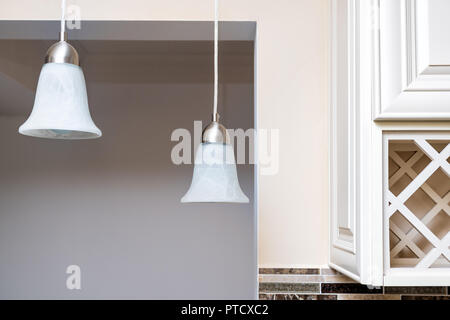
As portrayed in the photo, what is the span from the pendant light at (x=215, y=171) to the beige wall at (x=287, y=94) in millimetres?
195

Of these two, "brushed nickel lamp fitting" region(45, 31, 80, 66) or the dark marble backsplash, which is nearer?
"brushed nickel lamp fitting" region(45, 31, 80, 66)

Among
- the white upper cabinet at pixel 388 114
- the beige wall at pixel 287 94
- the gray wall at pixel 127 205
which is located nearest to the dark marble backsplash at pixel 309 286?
the beige wall at pixel 287 94

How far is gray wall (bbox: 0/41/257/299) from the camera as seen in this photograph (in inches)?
105

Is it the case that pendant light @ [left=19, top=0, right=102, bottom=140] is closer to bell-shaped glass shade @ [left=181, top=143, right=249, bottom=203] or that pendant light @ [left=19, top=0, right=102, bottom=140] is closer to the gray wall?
bell-shaped glass shade @ [left=181, top=143, right=249, bottom=203]

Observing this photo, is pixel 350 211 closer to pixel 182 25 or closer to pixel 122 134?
pixel 182 25

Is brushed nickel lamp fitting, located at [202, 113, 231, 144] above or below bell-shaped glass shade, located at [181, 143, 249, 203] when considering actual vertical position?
above

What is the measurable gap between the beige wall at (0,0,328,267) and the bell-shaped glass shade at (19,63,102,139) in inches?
15.2

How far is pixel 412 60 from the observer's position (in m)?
0.89

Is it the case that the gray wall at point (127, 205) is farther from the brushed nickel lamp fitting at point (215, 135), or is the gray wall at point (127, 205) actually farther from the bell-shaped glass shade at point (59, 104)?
the bell-shaped glass shade at point (59, 104)

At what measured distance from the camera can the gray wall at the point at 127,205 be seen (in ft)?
8.76

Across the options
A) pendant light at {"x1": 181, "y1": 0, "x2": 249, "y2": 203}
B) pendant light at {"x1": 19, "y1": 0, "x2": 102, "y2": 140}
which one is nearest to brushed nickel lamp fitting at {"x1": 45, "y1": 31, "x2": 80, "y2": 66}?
pendant light at {"x1": 19, "y1": 0, "x2": 102, "y2": 140}

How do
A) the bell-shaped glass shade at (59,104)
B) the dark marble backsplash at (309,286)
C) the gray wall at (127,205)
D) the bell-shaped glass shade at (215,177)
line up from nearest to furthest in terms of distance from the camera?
the bell-shaped glass shade at (59,104)
the bell-shaped glass shade at (215,177)
the dark marble backsplash at (309,286)
the gray wall at (127,205)

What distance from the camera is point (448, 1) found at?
0.88m
